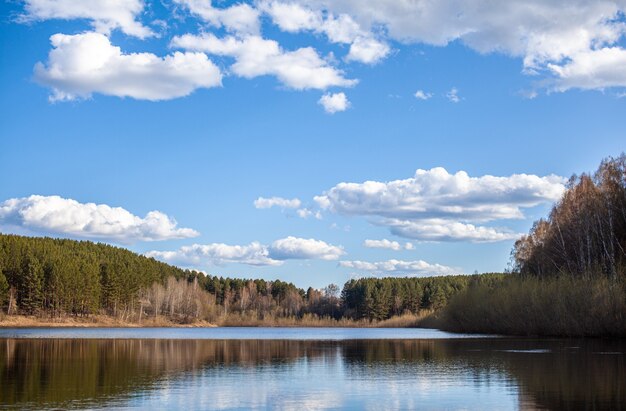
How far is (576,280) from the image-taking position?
71125 mm

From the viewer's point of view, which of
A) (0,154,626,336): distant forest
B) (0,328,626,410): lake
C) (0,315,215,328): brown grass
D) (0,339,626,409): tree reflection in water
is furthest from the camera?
(0,315,215,328): brown grass

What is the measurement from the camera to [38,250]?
156000 mm

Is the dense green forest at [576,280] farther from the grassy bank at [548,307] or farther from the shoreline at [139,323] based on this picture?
the shoreline at [139,323]

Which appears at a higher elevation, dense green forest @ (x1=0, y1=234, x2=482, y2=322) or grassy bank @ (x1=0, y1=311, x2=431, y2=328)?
dense green forest @ (x1=0, y1=234, x2=482, y2=322)

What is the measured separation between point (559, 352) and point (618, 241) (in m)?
33.4

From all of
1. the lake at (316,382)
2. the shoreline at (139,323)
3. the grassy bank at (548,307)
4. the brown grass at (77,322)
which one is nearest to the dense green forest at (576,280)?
the grassy bank at (548,307)

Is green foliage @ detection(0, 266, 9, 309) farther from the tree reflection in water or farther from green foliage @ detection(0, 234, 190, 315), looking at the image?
the tree reflection in water

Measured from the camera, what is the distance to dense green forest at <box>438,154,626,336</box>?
66438 millimetres

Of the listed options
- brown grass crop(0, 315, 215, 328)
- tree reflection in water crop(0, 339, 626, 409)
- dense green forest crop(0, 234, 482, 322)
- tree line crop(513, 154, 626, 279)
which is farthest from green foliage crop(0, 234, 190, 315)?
tree reflection in water crop(0, 339, 626, 409)

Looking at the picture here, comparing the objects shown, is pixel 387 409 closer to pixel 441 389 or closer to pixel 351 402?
pixel 351 402

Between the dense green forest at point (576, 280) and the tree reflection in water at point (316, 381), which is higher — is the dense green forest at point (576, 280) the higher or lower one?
the higher one

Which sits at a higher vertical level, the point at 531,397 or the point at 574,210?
the point at 574,210

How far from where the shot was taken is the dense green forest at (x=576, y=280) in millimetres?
66438

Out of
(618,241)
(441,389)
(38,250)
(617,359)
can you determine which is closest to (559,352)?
(617,359)
